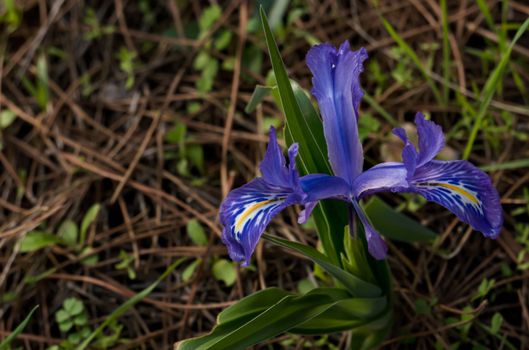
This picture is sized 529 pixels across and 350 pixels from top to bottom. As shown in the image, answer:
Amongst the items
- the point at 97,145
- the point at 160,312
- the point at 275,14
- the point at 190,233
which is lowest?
the point at 160,312

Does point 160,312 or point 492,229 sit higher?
point 492,229

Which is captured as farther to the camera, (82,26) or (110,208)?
(82,26)

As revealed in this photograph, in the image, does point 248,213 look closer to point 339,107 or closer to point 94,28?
point 339,107

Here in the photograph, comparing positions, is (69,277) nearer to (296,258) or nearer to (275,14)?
(296,258)

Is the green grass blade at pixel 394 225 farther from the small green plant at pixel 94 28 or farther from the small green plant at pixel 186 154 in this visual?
the small green plant at pixel 94 28

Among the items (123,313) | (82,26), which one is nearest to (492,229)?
(123,313)

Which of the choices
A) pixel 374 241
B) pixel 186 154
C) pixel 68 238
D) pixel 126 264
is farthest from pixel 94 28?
pixel 374 241

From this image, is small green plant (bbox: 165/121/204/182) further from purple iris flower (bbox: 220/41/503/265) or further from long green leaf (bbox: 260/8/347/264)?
purple iris flower (bbox: 220/41/503/265)

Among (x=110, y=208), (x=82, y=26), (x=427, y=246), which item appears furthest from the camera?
(x=82, y=26)
